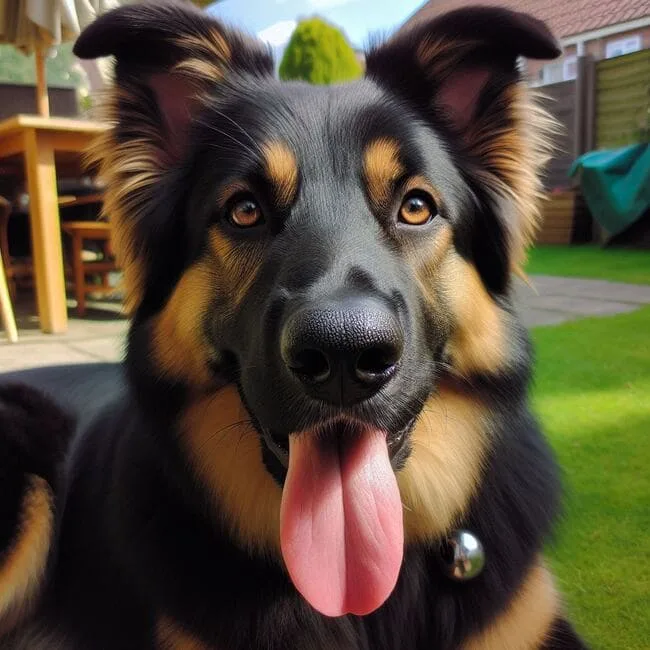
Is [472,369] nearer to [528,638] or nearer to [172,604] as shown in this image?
[528,638]

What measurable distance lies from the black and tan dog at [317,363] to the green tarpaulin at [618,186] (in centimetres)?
1003

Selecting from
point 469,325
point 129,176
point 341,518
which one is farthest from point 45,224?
point 341,518

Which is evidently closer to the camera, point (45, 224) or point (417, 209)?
point (417, 209)

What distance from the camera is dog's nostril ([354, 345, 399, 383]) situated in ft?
5.12

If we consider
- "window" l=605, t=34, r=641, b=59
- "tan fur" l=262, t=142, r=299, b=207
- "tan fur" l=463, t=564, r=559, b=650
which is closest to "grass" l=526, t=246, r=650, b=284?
"tan fur" l=463, t=564, r=559, b=650

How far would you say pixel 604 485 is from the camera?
122 inches

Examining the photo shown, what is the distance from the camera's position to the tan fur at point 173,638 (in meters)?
1.94

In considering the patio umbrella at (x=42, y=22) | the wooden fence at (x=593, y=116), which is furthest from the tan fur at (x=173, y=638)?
the wooden fence at (x=593, y=116)

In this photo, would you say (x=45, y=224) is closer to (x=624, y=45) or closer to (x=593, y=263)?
(x=593, y=263)

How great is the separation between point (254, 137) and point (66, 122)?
4.51 m

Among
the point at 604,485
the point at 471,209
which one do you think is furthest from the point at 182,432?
the point at 604,485

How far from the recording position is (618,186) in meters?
11.6

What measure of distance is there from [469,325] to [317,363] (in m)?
0.71

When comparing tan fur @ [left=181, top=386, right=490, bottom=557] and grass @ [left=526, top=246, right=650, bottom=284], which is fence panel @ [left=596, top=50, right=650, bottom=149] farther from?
tan fur @ [left=181, top=386, right=490, bottom=557]
